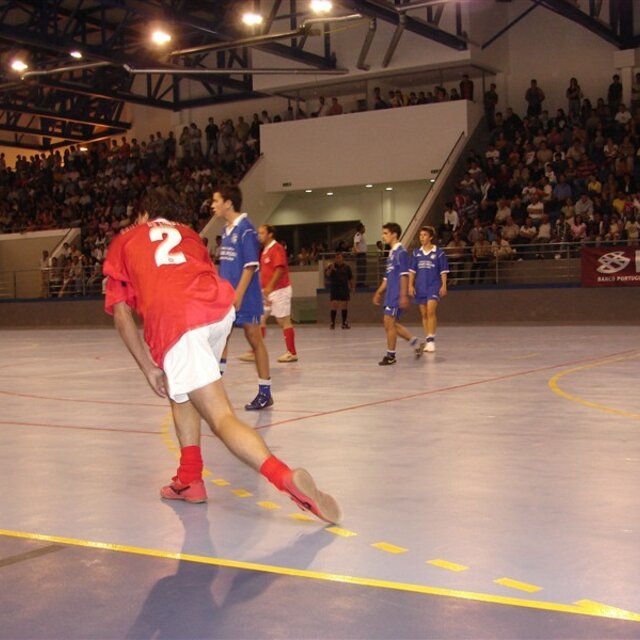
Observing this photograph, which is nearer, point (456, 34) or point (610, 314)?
point (610, 314)

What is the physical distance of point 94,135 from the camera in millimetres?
42219

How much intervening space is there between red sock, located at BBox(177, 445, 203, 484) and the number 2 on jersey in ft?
3.26

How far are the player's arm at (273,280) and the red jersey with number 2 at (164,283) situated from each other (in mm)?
7523

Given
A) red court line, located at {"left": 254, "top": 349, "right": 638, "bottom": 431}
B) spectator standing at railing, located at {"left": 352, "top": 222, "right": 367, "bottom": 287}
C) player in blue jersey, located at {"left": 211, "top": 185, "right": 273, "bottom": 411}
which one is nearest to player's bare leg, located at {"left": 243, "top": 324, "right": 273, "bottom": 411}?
player in blue jersey, located at {"left": 211, "top": 185, "right": 273, "bottom": 411}

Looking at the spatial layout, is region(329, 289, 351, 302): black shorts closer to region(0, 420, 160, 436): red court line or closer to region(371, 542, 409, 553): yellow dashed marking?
region(0, 420, 160, 436): red court line

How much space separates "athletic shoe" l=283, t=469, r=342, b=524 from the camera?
4074 mm

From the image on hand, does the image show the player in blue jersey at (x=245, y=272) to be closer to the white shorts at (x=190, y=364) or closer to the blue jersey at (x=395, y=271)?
the white shorts at (x=190, y=364)

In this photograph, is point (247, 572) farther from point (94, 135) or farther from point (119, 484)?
point (94, 135)

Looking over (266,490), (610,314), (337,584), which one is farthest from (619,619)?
(610,314)

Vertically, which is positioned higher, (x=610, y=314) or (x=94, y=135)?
(x=94, y=135)

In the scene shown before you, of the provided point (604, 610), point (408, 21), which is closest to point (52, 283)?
point (408, 21)

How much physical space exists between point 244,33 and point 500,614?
2815 centimetres

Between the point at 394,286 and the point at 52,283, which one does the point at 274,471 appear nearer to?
the point at 394,286

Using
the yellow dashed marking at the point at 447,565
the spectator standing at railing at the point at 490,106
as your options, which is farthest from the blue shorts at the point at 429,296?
the spectator standing at railing at the point at 490,106
